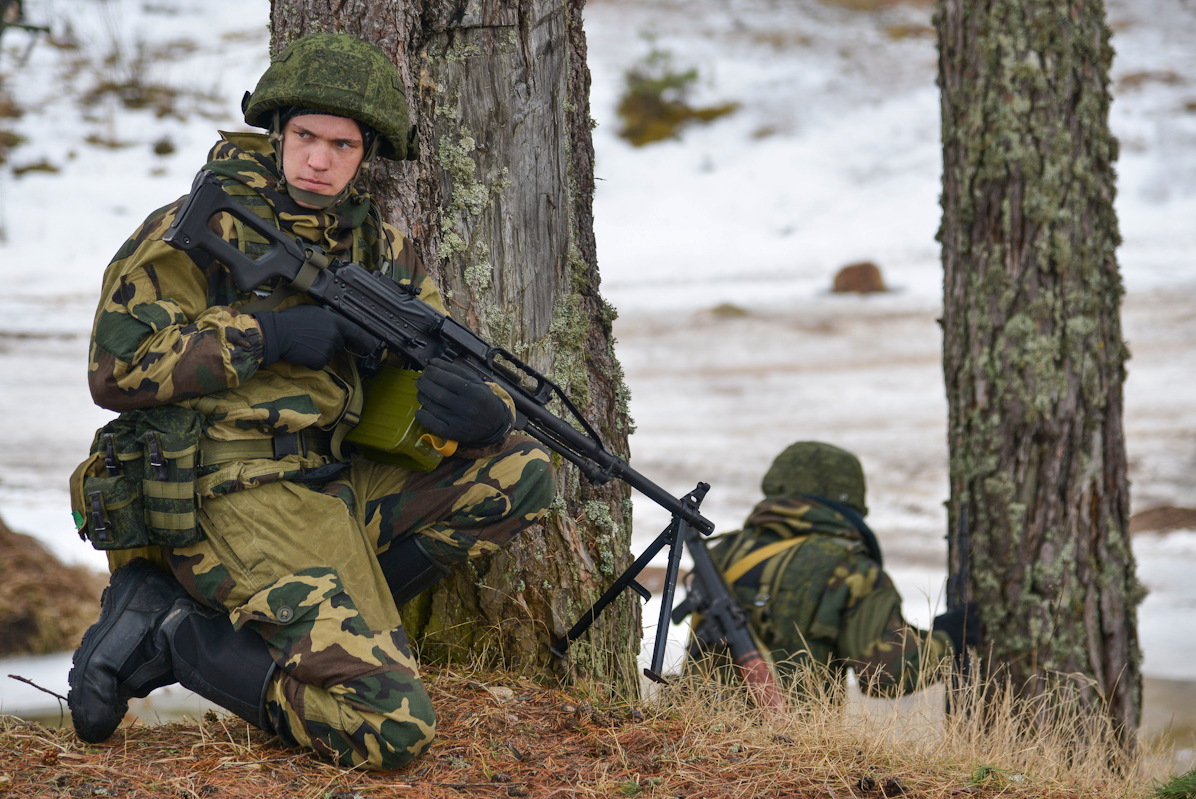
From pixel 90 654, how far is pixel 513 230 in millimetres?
1612

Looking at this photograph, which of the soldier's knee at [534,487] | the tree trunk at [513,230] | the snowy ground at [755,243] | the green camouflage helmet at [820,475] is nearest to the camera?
the soldier's knee at [534,487]

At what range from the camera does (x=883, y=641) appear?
3857mm

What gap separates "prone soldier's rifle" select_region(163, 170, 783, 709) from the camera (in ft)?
7.70

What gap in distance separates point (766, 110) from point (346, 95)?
18173 mm

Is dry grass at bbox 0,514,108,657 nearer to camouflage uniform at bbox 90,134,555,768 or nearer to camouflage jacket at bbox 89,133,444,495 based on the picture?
camouflage uniform at bbox 90,134,555,768

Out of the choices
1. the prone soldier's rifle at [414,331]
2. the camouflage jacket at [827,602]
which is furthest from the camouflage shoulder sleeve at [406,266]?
the camouflage jacket at [827,602]

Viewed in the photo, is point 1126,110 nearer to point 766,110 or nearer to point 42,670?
point 766,110

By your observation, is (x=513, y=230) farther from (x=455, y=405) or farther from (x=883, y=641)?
(x=883, y=641)

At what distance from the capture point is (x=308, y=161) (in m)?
2.46

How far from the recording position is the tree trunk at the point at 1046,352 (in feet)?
13.4

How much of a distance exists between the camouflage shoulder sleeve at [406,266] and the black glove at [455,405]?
11.1 inches

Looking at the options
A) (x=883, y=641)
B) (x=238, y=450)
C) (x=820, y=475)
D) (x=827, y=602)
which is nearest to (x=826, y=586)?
(x=827, y=602)

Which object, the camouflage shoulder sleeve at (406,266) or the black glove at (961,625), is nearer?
the camouflage shoulder sleeve at (406,266)

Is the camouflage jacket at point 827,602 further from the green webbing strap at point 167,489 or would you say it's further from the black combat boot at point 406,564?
the green webbing strap at point 167,489
